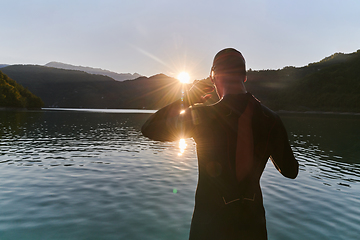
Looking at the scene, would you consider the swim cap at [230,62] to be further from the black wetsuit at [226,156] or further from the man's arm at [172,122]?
the man's arm at [172,122]

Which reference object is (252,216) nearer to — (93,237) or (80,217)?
(93,237)

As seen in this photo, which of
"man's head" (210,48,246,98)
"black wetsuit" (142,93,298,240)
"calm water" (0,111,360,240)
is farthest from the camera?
"calm water" (0,111,360,240)

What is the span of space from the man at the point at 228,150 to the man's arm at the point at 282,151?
0.02 m

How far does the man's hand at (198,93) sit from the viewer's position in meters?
2.18

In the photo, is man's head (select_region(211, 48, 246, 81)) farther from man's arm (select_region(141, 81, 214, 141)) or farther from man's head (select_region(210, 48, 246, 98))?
man's arm (select_region(141, 81, 214, 141))

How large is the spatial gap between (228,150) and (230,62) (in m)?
0.78

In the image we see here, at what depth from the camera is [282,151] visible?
219 cm

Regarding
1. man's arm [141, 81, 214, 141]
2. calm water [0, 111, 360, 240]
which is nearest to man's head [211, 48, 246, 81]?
man's arm [141, 81, 214, 141]

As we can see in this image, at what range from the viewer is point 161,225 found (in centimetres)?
749

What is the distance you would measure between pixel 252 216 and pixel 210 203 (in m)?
0.36

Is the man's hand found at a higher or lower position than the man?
higher

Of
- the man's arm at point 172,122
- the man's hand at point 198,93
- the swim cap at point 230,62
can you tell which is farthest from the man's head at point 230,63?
the man's arm at point 172,122

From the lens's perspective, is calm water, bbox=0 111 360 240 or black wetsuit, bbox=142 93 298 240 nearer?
black wetsuit, bbox=142 93 298 240

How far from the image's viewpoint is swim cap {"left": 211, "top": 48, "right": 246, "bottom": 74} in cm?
212
